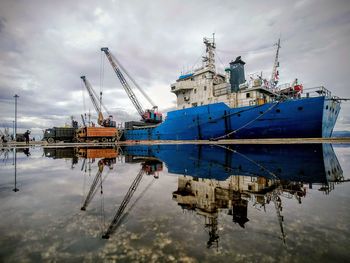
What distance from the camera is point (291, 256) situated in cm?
188

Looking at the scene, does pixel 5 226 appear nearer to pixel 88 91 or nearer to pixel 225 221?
pixel 225 221

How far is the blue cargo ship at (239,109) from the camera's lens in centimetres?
2006

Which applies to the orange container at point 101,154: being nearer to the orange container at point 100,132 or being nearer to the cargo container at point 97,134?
the orange container at point 100,132

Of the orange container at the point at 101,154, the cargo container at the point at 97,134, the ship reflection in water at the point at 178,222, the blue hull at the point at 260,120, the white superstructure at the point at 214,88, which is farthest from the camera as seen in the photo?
the cargo container at the point at 97,134

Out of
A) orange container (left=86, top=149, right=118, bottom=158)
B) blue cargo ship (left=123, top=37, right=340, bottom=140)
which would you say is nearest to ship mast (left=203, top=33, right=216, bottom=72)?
blue cargo ship (left=123, top=37, right=340, bottom=140)

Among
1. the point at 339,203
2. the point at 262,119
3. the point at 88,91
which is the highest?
the point at 88,91

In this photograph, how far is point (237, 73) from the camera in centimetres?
3062

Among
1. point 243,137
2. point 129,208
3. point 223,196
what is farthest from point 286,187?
point 243,137

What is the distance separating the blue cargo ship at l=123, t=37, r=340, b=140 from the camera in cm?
2006

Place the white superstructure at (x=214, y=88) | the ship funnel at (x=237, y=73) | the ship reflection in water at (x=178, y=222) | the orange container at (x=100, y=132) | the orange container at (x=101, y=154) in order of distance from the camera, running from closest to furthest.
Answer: the ship reflection in water at (x=178, y=222) → the orange container at (x=101, y=154) → the white superstructure at (x=214, y=88) → the ship funnel at (x=237, y=73) → the orange container at (x=100, y=132)

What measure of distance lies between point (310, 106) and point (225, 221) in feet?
70.2

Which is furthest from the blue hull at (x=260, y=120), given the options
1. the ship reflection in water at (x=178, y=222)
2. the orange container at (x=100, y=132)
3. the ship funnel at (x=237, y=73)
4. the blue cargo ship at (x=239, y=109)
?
the ship reflection in water at (x=178, y=222)

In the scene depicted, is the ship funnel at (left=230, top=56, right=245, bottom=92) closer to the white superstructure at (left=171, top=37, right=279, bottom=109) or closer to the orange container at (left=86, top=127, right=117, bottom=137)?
the white superstructure at (left=171, top=37, right=279, bottom=109)

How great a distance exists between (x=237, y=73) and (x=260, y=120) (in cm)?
1174
